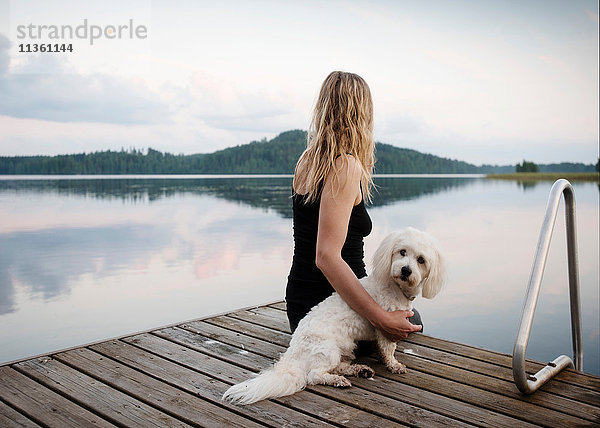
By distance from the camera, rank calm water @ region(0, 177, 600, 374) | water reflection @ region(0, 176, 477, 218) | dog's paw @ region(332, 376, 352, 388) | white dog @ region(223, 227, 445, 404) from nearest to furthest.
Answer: white dog @ region(223, 227, 445, 404) < dog's paw @ region(332, 376, 352, 388) < calm water @ region(0, 177, 600, 374) < water reflection @ region(0, 176, 477, 218)

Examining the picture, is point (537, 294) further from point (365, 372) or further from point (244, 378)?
point (244, 378)

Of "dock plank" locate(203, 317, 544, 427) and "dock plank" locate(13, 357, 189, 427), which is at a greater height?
"dock plank" locate(13, 357, 189, 427)

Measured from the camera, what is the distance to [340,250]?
2662mm

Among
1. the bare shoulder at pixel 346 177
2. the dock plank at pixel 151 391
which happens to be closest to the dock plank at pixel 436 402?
the dock plank at pixel 151 391

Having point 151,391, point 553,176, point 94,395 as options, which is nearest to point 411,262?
point 151,391

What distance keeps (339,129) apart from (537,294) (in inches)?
54.5

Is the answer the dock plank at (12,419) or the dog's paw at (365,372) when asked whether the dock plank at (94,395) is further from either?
the dog's paw at (365,372)

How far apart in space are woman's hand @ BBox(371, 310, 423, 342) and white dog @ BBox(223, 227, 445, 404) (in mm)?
61

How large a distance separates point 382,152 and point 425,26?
3869 cm

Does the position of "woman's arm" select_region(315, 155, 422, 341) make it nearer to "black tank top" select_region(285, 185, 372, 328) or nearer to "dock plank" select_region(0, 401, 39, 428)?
"black tank top" select_region(285, 185, 372, 328)

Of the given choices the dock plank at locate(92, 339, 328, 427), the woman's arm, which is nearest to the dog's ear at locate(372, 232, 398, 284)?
the woman's arm

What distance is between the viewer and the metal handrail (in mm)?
2359

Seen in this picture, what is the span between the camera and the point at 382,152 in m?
58.9

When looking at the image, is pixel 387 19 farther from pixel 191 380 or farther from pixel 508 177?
pixel 508 177
